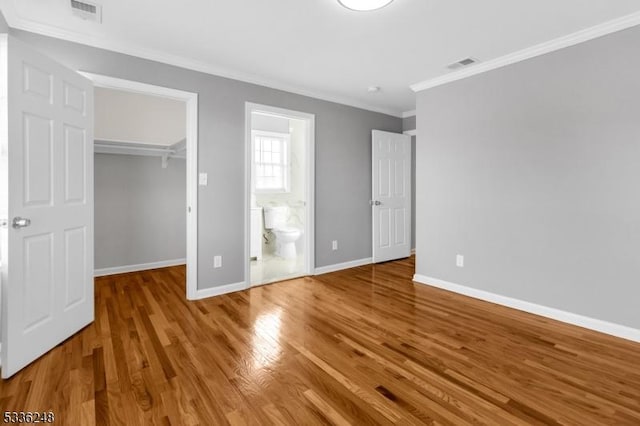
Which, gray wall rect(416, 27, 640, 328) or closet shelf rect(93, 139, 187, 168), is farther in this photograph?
closet shelf rect(93, 139, 187, 168)

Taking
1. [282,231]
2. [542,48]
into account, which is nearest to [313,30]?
[542,48]

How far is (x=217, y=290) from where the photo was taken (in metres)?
3.46

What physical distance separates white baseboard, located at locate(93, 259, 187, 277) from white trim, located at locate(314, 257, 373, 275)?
2181 mm

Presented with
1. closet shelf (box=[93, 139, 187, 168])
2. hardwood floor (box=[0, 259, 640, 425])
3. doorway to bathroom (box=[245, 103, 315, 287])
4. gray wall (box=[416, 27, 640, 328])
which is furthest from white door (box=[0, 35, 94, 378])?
gray wall (box=[416, 27, 640, 328])

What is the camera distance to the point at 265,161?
18.5 feet

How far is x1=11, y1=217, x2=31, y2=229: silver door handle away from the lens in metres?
1.96

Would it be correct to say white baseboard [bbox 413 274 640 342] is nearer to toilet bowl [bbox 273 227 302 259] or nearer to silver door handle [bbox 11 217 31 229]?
toilet bowl [bbox 273 227 302 259]

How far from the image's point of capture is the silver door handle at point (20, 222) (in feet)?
6.44

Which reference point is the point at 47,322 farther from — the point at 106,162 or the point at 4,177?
the point at 106,162

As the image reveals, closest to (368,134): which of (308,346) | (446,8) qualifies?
(446,8)

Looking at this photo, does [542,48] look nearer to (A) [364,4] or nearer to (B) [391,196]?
(A) [364,4]

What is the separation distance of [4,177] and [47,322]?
40.5 inches

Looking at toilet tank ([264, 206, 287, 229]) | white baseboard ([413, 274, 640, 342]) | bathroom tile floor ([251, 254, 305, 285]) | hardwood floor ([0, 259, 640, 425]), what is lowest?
hardwood floor ([0, 259, 640, 425])

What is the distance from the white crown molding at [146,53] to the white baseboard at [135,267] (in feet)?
9.17
